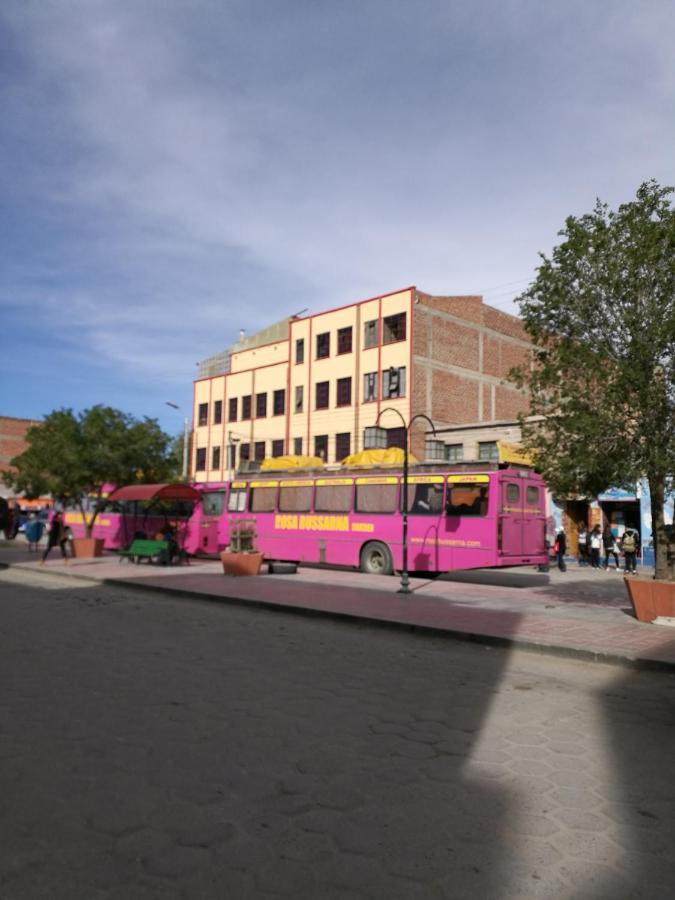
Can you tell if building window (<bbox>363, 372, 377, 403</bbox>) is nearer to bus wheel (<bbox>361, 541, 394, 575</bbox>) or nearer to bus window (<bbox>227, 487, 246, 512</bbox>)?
bus window (<bbox>227, 487, 246, 512</bbox>)

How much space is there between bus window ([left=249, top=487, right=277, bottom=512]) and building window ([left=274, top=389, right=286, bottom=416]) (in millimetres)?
22235

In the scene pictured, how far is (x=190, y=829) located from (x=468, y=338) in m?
40.5

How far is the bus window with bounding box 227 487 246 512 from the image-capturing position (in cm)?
2489

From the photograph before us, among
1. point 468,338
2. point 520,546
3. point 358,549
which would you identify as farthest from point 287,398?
point 520,546

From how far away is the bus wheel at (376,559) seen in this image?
20.1m

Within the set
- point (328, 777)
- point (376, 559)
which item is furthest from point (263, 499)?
point (328, 777)

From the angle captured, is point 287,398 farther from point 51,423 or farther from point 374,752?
point 374,752

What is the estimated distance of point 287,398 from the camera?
151 ft

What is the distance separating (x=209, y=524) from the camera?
2619 centimetres

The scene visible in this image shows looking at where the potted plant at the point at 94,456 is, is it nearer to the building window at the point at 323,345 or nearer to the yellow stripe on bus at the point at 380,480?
the yellow stripe on bus at the point at 380,480

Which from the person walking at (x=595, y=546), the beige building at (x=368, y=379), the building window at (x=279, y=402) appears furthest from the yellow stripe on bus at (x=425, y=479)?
the building window at (x=279, y=402)

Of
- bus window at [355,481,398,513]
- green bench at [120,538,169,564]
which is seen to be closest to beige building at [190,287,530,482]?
bus window at [355,481,398,513]

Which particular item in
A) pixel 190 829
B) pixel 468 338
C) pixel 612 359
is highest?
pixel 468 338

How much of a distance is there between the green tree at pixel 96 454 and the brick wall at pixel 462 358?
16.2 meters
